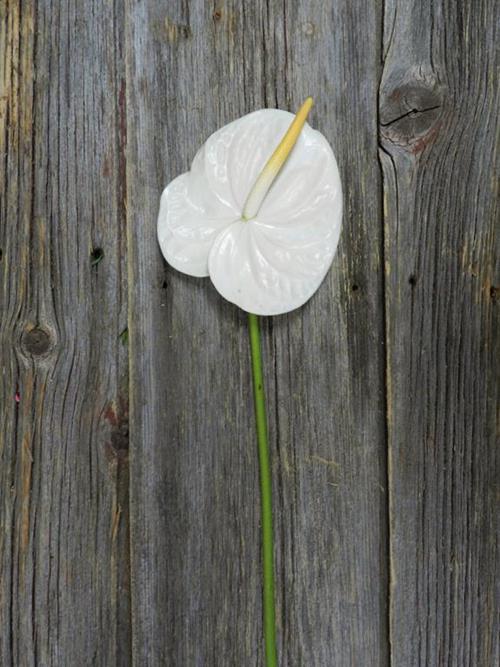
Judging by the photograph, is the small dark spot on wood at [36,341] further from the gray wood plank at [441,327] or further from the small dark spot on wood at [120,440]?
the gray wood plank at [441,327]

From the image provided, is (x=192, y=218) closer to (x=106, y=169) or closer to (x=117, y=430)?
(x=106, y=169)

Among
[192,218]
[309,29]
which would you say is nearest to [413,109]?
[309,29]

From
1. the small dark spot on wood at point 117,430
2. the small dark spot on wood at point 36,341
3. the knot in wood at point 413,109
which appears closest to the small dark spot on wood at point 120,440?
the small dark spot on wood at point 117,430

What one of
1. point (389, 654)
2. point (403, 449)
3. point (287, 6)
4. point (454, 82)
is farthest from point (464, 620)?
point (287, 6)

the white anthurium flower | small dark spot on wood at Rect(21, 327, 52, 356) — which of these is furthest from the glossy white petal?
small dark spot on wood at Rect(21, 327, 52, 356)

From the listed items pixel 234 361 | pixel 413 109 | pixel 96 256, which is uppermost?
pixel 413 109

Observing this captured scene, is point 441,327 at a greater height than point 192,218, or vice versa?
point 192,218

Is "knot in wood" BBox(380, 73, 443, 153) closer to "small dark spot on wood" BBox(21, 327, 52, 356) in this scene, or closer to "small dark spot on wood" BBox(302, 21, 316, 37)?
"small dark spot on wood" BBox(302, 21, 316, 37)
